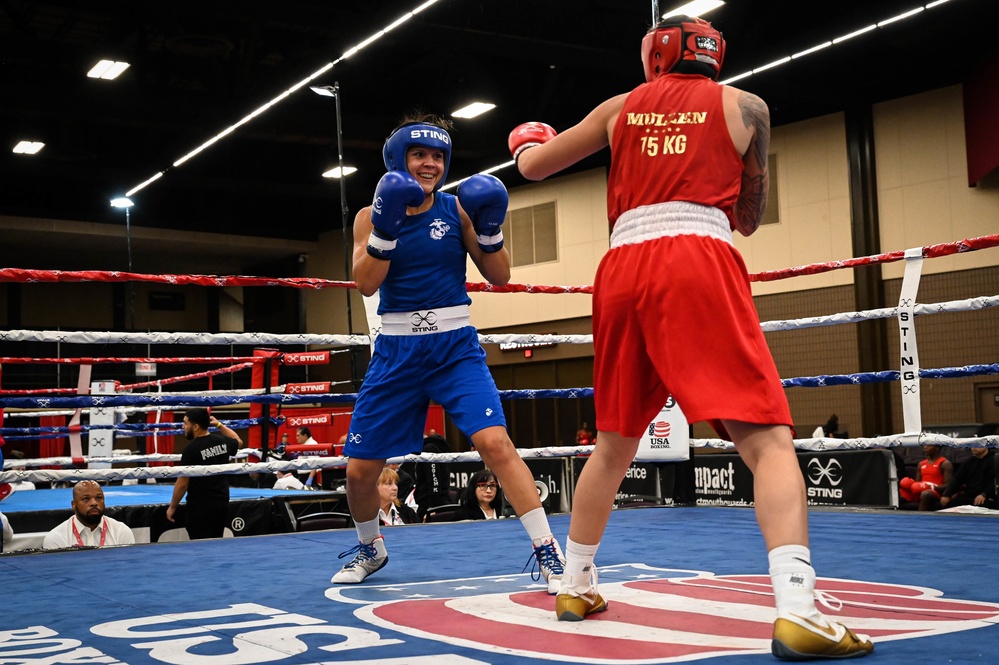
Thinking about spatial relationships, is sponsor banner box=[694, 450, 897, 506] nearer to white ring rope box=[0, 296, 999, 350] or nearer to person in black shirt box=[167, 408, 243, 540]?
white ring rope box=[0, 296, 999, 350]

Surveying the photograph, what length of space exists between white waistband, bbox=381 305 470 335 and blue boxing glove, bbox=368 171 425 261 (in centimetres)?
20

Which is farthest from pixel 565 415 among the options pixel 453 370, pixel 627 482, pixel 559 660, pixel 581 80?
pixel 559 660

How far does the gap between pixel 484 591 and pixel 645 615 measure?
1.56ft

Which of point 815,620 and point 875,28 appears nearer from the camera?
point 815,620

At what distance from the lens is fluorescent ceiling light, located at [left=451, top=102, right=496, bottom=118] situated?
12352 millimetres

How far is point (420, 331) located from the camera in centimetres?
245

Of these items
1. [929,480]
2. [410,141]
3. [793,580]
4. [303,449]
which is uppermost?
[410,141]

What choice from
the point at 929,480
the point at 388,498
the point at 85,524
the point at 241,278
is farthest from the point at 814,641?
the point at 929,480

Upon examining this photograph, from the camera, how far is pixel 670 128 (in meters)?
1.71

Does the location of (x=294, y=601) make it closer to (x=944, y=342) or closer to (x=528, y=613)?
(x=528, y=613)

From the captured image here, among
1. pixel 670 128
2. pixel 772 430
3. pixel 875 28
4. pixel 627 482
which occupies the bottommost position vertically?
pixel 627 482

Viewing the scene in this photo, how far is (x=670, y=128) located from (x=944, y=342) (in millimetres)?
10283

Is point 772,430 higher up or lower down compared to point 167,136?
lower down

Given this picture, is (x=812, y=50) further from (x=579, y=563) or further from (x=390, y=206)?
(x=579, y=563)
